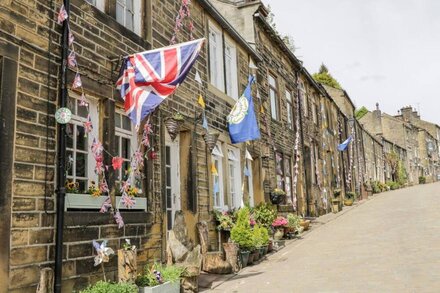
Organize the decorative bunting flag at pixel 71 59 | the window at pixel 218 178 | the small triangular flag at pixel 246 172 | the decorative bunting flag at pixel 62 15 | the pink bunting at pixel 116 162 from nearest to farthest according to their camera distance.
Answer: the decorative bunting flag at pixel 62 15, the decorative bunting flag at pixel 71 59, the pink bunting at pixel 116 162, the window at pixel 218 178, the small triangular flag at pixel 246 172

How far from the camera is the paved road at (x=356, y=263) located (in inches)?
299

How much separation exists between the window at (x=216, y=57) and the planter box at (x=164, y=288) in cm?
645

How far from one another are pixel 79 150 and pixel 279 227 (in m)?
8.84

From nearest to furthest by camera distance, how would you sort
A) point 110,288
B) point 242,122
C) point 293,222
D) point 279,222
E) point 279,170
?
1. point 110,288
2. point 242,122
3. point 279,222
4. point 293,222
5. point 279,170

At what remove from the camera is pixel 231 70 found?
13.8 metres

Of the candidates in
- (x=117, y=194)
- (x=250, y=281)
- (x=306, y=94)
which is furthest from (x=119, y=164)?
(x=306, y=94)

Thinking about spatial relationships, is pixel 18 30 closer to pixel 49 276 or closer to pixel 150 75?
pixel 150 75

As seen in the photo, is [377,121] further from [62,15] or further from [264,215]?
[62,15]

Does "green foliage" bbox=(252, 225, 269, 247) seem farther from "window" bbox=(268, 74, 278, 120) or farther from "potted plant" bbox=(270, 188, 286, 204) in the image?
"window" bbox=(268, 74, 278, 120)

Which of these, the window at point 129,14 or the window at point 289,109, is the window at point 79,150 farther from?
the window at point 289,109

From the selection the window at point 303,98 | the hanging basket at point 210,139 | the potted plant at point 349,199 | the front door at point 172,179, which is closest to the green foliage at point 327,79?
the potted plant at point 349,199

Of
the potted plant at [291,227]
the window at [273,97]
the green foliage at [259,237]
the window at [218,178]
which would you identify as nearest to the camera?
the green foliage at [259,237]

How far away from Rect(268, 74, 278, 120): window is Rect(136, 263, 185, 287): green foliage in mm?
10885

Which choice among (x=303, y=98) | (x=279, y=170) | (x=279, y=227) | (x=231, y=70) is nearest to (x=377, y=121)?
(x=303, y=98)
